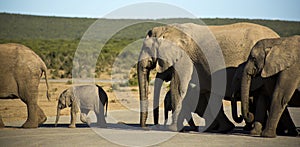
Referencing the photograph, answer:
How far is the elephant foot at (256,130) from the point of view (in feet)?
48.1

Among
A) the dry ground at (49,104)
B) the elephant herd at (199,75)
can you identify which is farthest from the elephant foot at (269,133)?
the dry ground at (49,104)

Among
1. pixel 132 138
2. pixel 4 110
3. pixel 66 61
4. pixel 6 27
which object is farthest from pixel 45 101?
pixel 6 27

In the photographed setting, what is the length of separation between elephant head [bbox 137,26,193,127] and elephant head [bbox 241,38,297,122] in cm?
173

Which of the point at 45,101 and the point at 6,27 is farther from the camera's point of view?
the point at 6,27

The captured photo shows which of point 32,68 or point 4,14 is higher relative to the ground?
point 4,14

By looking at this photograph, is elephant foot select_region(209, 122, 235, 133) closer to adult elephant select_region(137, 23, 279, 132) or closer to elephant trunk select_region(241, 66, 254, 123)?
adult elephant select_region(137, 23, 279, 132)

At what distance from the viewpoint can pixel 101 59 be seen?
63938 millimetres

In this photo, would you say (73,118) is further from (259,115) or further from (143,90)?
(259,115)

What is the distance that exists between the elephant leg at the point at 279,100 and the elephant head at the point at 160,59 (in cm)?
246

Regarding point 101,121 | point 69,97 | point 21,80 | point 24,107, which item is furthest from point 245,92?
point 24,107

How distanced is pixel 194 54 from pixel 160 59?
41.9 inches

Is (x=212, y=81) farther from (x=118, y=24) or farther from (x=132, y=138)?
(x=118, y=24)

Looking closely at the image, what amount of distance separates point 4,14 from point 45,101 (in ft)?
297

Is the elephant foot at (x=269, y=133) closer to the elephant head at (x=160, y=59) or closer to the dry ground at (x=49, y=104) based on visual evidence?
the elephant head at (x=160, y=59)
